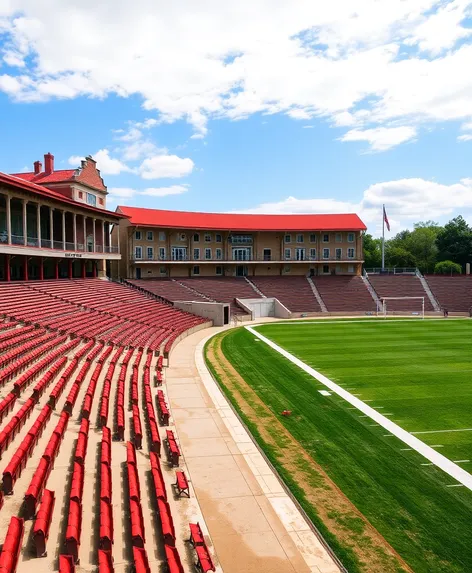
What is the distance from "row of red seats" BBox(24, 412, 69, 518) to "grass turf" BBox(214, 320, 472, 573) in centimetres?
772

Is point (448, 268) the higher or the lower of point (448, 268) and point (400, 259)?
the lower

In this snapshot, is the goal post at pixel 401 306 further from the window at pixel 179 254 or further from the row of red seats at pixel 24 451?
the row of red seats at pixel 24 451

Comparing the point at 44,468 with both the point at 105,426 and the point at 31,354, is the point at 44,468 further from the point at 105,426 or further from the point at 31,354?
the point at 31,354

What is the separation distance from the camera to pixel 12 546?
7.51 metres

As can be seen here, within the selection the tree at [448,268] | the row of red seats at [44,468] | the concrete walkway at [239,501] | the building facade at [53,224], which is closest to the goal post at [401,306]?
the tree at [448,268]

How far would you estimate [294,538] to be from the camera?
10000 mm

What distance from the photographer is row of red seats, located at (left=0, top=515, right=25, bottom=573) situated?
23.4 ft

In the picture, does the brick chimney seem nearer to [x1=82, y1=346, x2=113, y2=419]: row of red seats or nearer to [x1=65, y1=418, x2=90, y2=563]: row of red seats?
[x1=82, y1=346, x2=113, y2=419]: row of red seats

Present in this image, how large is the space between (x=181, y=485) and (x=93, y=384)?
23.2ft

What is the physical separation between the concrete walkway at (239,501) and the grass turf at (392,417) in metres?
1.94

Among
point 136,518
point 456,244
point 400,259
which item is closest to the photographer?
point 136,518

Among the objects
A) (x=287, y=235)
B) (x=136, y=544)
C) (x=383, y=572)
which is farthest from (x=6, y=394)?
(x=287, y=235)

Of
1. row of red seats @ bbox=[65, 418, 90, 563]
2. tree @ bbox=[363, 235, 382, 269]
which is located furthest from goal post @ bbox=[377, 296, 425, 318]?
row of red seats @ bbox=[65, 418, 90, 563]

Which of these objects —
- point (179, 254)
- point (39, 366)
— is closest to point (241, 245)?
point (179, 254)
